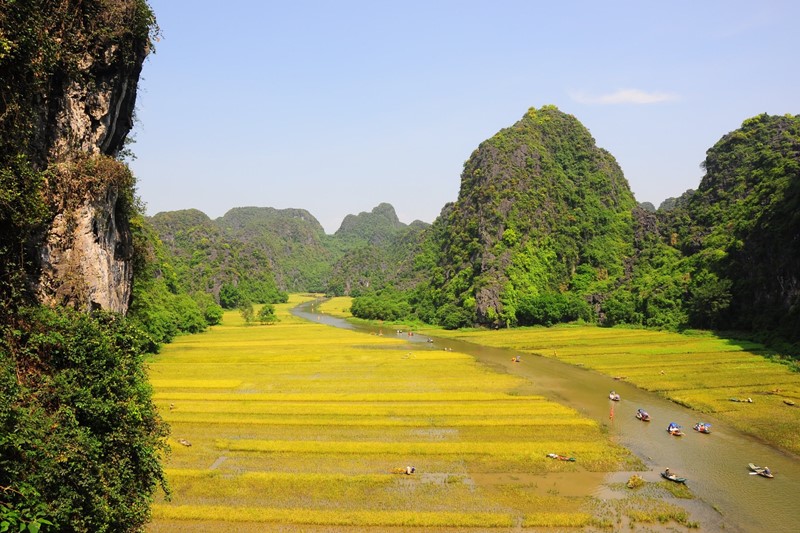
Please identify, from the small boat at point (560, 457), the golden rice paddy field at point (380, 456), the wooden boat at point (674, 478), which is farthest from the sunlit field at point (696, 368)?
the small boat at point (560, 457)

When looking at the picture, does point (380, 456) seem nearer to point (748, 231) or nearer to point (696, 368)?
point (696, 368)

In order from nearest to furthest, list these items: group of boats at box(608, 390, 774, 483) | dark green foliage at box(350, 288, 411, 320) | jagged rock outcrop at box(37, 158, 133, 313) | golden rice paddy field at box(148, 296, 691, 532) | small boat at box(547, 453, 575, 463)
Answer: jagged rock outcrop at box(37, 158, 133, 313) < golden rice paddy field at box(148, 296, 691, 532) < group of boats at box(608, 390, 774, 483) < small boat at box(547, 453, 575, 463) < dark green foliage at box(350, 288, 411, 320)

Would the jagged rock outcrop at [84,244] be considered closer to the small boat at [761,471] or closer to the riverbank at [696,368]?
the small boat at [761,471]

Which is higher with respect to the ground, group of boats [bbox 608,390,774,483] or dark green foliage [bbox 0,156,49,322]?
dark green foliage [bbox 0,156,49,322]

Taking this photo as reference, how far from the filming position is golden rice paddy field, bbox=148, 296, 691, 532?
21.4 meters

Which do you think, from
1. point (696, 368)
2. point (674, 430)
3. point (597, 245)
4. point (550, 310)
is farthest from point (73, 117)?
point (597, 245)

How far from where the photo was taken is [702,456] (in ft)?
94.1

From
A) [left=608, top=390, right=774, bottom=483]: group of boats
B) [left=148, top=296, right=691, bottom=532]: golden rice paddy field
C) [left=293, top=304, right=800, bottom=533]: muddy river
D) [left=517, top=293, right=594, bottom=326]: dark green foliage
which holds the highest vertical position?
[left=517, top=293, right=594, bottom=326]: dark green foliage

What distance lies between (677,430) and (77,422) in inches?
1333

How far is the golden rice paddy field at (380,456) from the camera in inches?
842

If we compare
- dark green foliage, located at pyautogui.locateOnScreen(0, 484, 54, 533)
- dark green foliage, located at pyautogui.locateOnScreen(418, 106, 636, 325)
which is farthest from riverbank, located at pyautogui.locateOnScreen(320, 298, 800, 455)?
dark green foliage, located at pyautogui.locateOnScreen(0, 484, 54, 533)

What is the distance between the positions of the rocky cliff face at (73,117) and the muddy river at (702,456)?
26.3 m

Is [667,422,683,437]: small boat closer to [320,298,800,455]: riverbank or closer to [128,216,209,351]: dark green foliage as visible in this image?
[320,298,800,455]: riverbank

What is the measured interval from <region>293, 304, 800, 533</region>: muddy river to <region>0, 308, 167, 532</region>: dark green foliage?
820 inches
